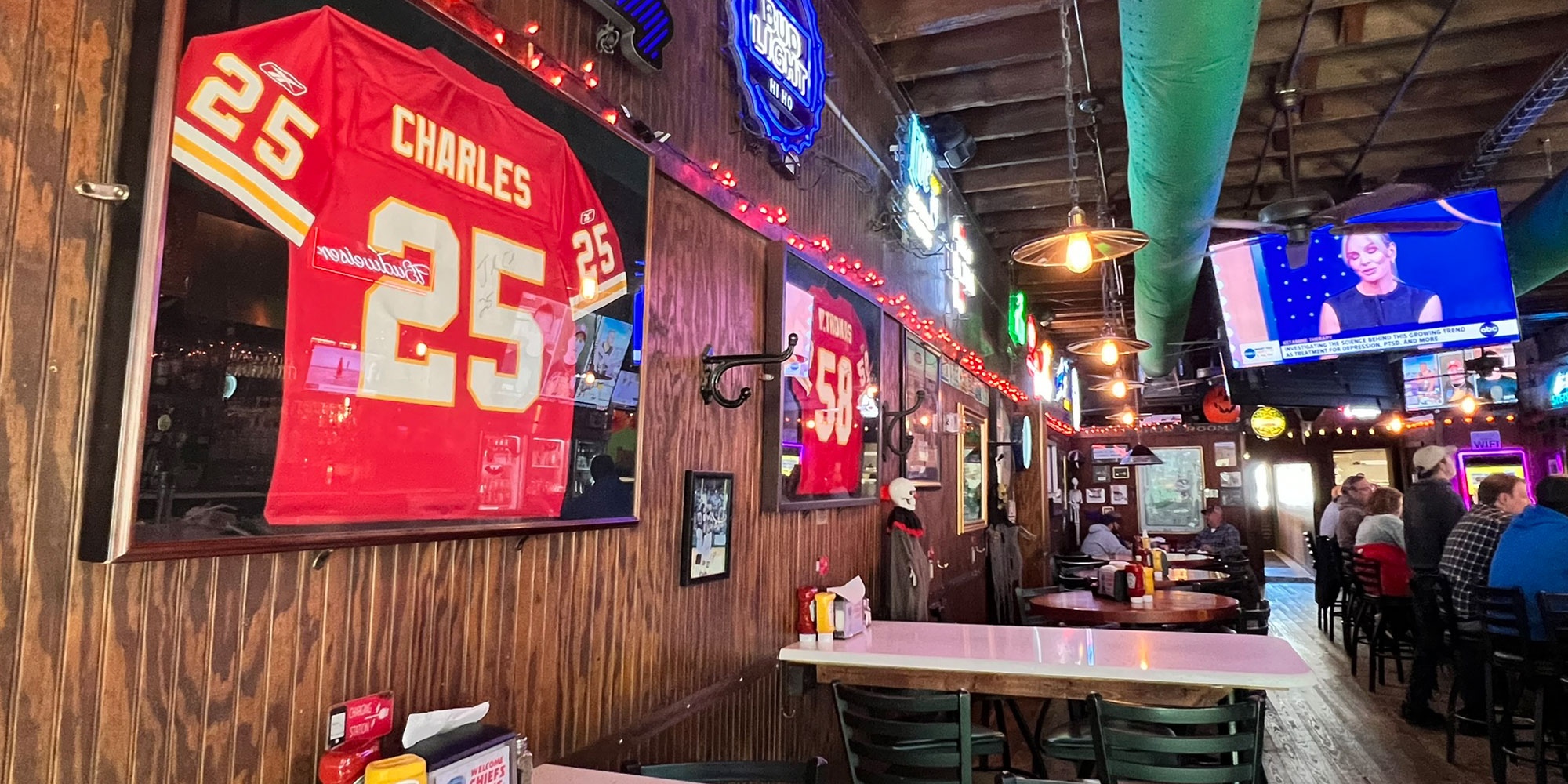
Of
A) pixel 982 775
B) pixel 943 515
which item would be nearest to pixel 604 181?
pixel 982 775

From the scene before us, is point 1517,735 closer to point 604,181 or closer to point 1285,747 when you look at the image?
point 1285,747

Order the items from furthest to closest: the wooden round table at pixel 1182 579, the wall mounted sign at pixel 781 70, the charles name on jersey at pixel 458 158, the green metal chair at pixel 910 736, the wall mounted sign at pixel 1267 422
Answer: the wall mounted sign at pixel 1267 422, the wooden round table at pixel 1182 579, the wall mounted sign at pixel 781 70, the green metal chair at pixel 910 736, the charles name on jersey at pixel 458 158

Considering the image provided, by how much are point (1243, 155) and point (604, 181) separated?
5.45 meters

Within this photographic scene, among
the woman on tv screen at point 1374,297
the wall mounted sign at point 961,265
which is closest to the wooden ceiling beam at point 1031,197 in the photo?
the wall mounted sign at point 961,265

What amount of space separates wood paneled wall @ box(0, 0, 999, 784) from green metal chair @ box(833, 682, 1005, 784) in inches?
16.9

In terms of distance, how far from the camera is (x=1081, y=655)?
2.94m

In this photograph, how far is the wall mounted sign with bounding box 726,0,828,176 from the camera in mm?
2885

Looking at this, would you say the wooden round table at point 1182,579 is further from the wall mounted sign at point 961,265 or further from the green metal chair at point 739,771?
the green metal chair at point 739,771

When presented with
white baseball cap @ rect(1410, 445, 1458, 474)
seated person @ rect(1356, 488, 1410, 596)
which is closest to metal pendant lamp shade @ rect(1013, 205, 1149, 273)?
white baseball cap @ rect(1410, 445, 1458, 474)

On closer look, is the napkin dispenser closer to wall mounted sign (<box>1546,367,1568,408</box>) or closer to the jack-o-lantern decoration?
the jack-o-lantern decoration

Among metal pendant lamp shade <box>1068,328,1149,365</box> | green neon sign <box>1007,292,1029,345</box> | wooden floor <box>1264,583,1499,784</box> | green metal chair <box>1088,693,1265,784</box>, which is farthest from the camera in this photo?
green neon sign <box>1007,292,1029,345</box>

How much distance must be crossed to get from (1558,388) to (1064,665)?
1112cm

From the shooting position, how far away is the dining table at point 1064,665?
Result: 2668 millimetres

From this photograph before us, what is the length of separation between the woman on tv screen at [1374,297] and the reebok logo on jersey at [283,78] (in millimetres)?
6302
